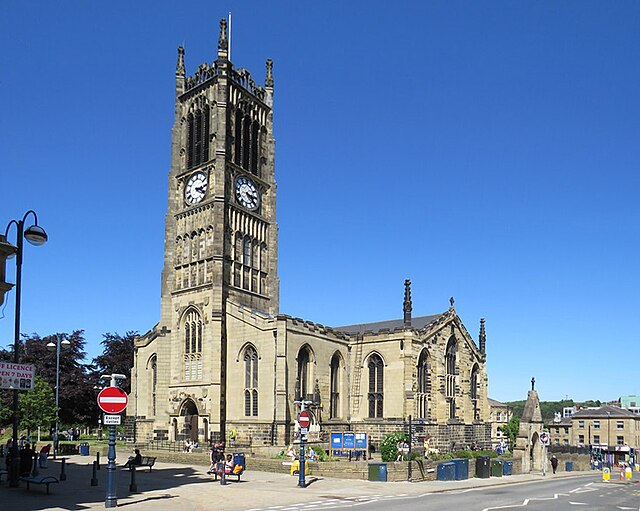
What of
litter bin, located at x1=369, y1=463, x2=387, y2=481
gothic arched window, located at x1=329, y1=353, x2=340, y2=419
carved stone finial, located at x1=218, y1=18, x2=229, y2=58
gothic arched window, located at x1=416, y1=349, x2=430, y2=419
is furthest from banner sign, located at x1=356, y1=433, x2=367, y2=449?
carved stone finial, located at x1=218, y1=18, x2=229, y2=58

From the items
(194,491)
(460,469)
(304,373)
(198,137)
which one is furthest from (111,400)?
(198,137)

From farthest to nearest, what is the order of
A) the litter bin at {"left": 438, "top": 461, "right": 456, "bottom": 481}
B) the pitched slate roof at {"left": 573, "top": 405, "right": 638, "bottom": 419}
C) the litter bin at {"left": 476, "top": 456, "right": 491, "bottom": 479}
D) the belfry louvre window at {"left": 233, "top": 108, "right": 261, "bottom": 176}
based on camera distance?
the pitched slate roof at {"left": 573, "top": 405, "right": 638, "bottom": 419} → the belfry louvre window at {"left": 233, "top": 108, "right": 261, "bottom": 176} → the litter bin at {"left": 476, "top": 456, "right": 491, "bottom": 479} → the litter bin at {"left": 438, "top": 461, "right": 456, "bottom": 481}

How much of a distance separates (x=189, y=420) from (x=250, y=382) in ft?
20.1

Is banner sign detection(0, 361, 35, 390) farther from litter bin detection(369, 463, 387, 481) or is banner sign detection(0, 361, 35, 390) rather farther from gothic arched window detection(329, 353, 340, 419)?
gothic arched window detection(329, 353, 340, 419)

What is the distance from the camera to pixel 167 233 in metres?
57.3

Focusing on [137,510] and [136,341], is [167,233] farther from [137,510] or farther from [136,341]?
[137,510]

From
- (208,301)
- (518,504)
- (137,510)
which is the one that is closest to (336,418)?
(208,301)

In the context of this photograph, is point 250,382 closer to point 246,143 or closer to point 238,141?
point 238,141

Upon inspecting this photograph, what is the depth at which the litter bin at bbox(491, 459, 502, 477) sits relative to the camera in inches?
1753

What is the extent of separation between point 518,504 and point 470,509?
335 centimetres

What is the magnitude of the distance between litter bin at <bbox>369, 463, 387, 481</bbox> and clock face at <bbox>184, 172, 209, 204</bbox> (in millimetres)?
29060

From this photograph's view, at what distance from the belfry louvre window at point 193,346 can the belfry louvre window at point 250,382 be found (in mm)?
3955

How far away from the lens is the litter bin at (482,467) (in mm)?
42031

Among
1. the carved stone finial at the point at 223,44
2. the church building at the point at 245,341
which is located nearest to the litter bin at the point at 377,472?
the church building at the point at 245,341
